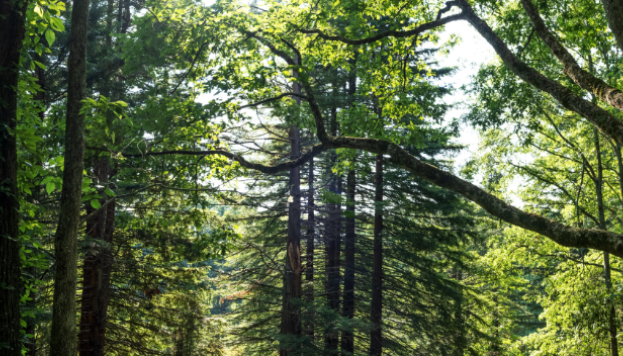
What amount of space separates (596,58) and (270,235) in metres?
10.8

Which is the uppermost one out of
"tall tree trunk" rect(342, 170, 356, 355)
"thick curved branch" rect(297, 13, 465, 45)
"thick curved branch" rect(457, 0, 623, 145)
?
"thick curved branch" rect(297, 13, 465, 45)

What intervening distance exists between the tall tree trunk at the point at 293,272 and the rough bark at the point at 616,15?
8.04 m

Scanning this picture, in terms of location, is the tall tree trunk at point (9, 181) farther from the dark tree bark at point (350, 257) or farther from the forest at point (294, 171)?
the dark tree bark at point (350, 257)

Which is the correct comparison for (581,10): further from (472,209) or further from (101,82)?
(101,82)

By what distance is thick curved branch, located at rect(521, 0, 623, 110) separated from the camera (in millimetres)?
4074

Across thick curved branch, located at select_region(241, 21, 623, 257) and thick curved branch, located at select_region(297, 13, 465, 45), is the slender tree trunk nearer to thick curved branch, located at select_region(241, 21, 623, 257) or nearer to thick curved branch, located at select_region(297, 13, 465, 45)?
thick curved branch, located at select_region(241, 21, 623, 257)

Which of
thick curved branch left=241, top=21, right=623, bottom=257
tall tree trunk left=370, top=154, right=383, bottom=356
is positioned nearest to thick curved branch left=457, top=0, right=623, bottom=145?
thick curved branch left=241, top=21, right=623, bottom=257

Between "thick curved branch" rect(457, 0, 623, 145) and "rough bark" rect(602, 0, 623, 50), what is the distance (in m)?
0.64

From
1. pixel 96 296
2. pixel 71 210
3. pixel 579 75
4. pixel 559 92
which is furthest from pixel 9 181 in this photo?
pixel 96 296

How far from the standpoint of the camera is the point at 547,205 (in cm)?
1340

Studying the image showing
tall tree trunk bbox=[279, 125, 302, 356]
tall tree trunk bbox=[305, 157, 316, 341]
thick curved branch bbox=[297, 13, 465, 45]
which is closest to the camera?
thick curved branch bbox=[297, 13, 465, 45]

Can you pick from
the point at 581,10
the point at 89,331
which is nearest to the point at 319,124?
the point at 581,10

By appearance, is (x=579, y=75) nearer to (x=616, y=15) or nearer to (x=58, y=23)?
(x=616, y=15)

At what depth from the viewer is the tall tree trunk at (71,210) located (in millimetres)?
3320
